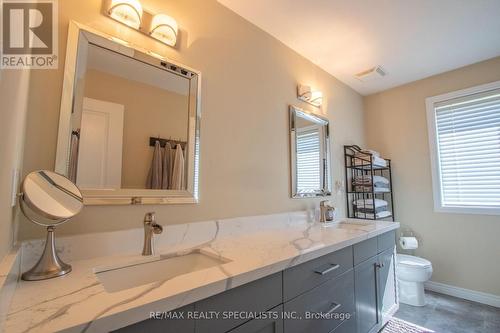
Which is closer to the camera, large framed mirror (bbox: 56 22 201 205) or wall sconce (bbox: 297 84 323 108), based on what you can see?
large framed mirror (bbox: 56 22 201 205)

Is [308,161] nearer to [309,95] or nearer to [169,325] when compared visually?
[309,95]

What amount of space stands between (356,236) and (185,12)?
5.50 ft

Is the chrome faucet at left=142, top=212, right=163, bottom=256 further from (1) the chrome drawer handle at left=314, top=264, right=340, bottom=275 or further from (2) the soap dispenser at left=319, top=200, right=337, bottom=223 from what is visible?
(2) the soap dispenser at left=319, top=200, right=337, bottom=223

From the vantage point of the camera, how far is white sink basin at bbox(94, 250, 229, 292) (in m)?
0.91

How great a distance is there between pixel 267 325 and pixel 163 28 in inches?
57.5

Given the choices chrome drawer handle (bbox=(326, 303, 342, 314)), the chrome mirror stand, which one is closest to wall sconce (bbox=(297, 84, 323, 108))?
chrome drawer handle (bbox=(326, 303, 342, 314))

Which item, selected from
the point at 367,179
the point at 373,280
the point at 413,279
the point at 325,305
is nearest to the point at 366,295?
the point at 373,280

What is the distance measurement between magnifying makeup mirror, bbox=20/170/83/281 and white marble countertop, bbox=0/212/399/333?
4 centimetres

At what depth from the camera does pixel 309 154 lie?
7.02 feet

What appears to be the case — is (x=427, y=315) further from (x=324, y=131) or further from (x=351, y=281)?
(x=324, y=131)

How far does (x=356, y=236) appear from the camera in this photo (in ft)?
4.72

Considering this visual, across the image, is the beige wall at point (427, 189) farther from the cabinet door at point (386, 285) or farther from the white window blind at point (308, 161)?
the white window blind at point (308, 161)

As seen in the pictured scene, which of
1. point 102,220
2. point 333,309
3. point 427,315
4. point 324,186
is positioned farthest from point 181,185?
point 427,315

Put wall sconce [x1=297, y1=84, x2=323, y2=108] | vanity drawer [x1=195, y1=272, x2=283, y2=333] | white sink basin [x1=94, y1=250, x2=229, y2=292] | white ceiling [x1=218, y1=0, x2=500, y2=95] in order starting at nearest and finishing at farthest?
vanity drawer [x1=195, y1=272, x2=283, y2=333] < white sink basin [x1=94, y1=250, x2=229, y2=292] < white ceiling [x1=218, y1=0, x2=500, y2=95] < wall sconce [x1=297, y1=84, x2=323, y2=108]
